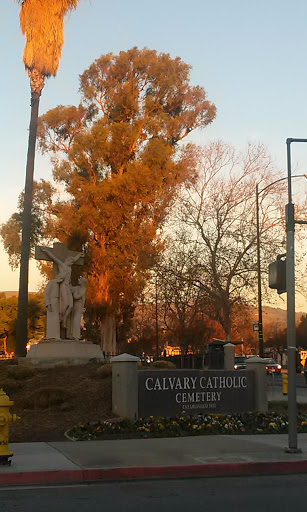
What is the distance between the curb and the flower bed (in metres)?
3.56

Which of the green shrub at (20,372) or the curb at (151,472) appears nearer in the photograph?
the curb at (151,472)

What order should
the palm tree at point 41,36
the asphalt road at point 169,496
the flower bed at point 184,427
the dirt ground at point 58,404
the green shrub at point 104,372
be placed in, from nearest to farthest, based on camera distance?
the asphalt road at point 169,496
the flower bed at point 184,427
the dirt ground at point 58,404
the green shrub at point 104,372
the palm tree at point 41,36

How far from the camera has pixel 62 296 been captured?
845 inches

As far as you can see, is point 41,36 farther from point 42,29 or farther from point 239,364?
point 239,364

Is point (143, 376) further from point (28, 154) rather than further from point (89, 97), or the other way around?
point (89, 97)

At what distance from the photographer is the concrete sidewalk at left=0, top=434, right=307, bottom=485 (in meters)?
9.19

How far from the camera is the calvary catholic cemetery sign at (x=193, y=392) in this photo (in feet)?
49.2

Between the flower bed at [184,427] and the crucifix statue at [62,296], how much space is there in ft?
24.7

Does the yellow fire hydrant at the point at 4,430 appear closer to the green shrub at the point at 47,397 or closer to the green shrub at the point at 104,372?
the green shrub at the point at 47,397

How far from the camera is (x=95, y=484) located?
8.95m

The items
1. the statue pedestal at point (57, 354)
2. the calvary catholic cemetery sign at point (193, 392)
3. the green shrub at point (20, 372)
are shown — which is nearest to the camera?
the calvary catholic cemetery sign at point (193, 392)

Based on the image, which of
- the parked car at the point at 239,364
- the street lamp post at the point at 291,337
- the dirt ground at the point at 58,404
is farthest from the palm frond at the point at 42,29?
the street lamp post at the point at 291,337

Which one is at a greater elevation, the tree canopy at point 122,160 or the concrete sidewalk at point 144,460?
the tree canopy at point 122,160

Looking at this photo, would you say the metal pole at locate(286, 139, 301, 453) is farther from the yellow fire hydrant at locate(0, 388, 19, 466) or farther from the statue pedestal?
the statue pedestal
